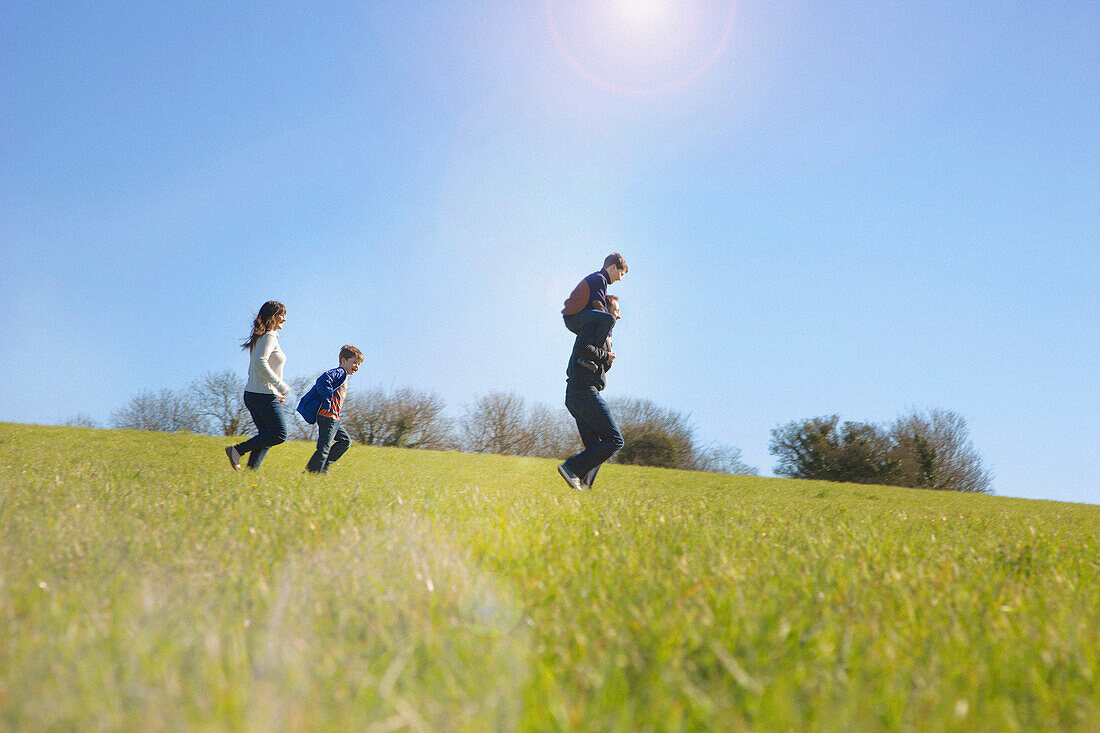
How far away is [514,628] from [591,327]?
236 inches

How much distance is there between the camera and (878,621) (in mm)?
2359

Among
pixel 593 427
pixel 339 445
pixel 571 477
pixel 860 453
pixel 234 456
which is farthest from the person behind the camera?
pixel 860 453

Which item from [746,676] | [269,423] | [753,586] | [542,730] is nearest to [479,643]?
[542,730]

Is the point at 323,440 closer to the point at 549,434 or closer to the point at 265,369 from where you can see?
the point at 265,369

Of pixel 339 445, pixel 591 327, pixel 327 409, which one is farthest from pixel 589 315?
pixel 339 445

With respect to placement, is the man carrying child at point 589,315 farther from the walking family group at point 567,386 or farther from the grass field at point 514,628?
the grass field at point 514,628

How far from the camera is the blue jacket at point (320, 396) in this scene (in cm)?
977

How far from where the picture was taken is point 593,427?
8117 mm

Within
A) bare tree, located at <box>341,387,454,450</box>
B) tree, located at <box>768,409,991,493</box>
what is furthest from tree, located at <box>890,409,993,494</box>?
bare tree, located at <box>341,387,454,450</box>

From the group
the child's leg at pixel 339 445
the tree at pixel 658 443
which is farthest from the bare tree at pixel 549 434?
the child's leg at pixel 339 445

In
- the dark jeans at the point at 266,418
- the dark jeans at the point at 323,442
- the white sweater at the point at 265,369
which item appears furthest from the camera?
the dark jeans at the point at 323,442

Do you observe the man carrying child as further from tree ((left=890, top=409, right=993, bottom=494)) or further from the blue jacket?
tree ((left=890, top=409, right=993, bottom=494))

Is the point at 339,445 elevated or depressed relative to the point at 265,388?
depressed

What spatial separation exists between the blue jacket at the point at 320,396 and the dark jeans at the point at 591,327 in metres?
4.08
